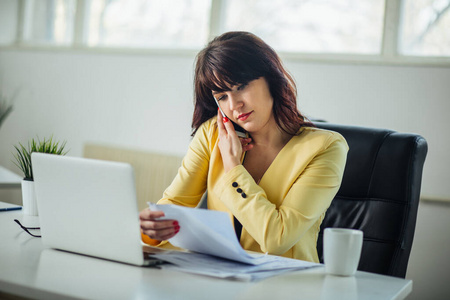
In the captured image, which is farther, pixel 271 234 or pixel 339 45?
pixel 339 45

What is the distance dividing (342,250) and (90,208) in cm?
51

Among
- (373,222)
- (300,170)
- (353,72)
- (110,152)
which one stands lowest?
(110,152)

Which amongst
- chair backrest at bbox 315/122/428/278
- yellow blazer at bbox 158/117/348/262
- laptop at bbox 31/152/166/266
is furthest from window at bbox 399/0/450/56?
laptop at bbox 31/152/166/266

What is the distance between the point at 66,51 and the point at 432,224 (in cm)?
288

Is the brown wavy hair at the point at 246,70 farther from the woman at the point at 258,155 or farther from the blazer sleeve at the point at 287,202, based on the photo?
the blazer sleeve at the point at 287,202

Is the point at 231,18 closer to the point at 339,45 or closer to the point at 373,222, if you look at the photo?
the point at 339,45

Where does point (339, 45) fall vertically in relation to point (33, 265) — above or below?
above

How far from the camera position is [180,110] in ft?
12.2

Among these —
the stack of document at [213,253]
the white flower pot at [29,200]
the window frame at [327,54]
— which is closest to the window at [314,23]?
the window frame at [327,54]

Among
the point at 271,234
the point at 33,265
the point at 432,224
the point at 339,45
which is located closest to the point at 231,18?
the point at 339,45

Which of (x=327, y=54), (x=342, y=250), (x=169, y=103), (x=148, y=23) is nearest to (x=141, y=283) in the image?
(x=342, y=250)

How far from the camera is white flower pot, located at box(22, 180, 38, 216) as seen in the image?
5.37 feet

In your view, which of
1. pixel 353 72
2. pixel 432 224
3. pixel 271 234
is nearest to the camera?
pixel 271 234

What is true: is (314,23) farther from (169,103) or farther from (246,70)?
(246,70)
